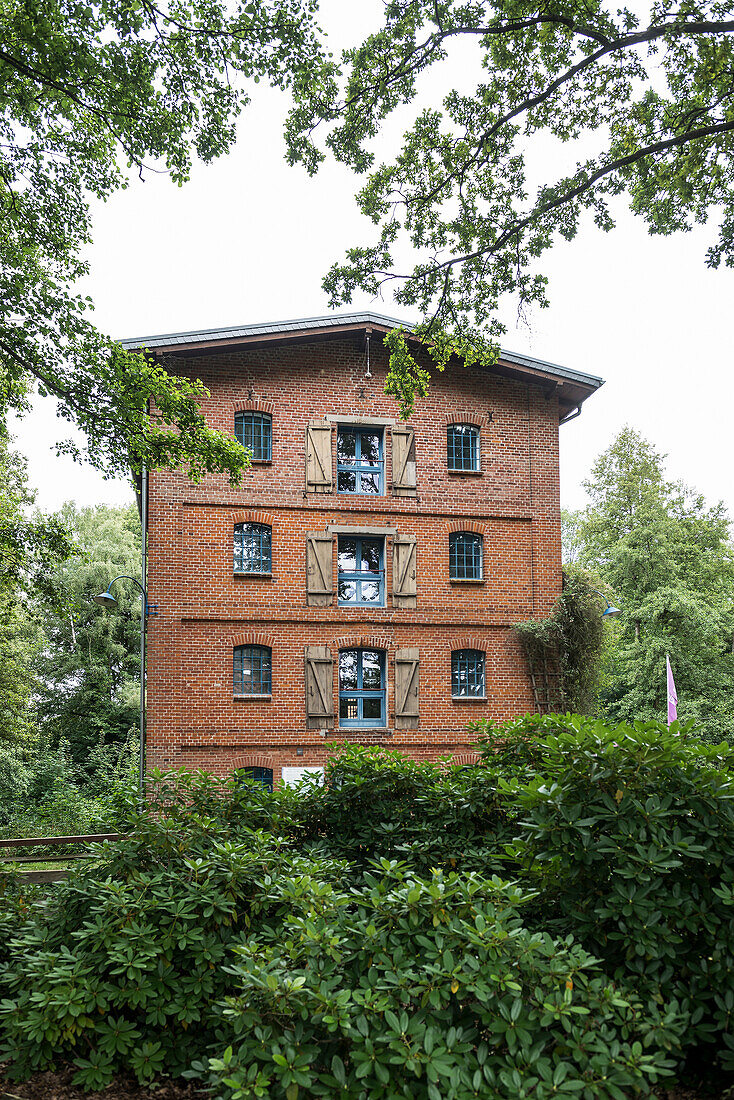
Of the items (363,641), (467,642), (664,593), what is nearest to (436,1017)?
(363,641)

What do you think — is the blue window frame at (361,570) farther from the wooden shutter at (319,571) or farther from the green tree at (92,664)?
the green tree at (92,664)

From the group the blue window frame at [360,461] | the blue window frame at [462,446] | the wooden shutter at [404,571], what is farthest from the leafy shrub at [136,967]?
the blue window frame at [462,446]

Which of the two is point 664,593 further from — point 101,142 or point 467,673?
point 101,142

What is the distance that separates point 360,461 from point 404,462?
3.49ft

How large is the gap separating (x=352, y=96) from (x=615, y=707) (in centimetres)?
2805

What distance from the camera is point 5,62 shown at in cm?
811

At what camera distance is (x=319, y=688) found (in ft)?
55.6

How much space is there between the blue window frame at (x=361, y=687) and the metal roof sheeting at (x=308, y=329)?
7.39 meters

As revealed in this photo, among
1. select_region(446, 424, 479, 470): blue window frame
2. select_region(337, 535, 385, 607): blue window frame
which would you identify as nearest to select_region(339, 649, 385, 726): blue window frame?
select_region(337, 535, 385, 607): blue window frame

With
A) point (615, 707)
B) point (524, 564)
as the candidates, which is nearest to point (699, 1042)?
point (524, 564)

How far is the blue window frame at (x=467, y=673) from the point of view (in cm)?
1792

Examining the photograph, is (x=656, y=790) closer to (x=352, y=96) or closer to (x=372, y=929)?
(x=372, y=929)

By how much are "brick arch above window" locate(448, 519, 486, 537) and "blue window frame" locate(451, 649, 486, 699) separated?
283cm

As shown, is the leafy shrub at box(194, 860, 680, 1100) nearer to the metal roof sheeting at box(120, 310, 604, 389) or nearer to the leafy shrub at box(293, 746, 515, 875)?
the leafy shrub at box(293, 746, 515, 875)
